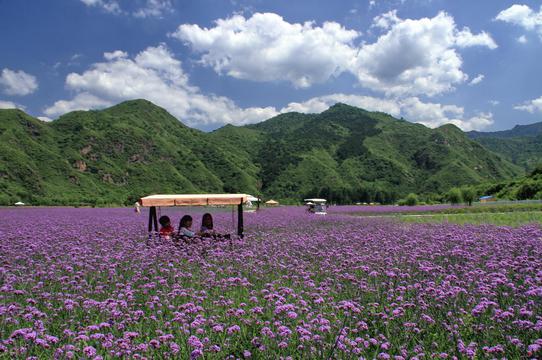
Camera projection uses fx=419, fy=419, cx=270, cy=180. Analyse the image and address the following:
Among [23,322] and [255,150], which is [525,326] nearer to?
[23,322]

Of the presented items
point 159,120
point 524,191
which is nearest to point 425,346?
point 524,191

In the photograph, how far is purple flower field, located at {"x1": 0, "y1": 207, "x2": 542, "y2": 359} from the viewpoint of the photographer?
12.4 feet

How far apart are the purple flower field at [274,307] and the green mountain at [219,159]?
184ft

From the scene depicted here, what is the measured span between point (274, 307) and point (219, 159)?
129439mm

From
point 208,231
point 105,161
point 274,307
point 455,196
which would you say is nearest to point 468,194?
point 455,196

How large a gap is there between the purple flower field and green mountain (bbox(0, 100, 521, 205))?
184 ft

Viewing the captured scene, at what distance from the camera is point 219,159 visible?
133 m

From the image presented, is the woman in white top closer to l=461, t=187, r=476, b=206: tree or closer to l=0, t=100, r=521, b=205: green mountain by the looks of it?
l=0, t=100, r=521, b=205: green mountain

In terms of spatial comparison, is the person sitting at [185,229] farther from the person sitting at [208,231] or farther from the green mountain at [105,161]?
the green mountain at [105,161]

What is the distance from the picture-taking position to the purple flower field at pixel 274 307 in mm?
3793

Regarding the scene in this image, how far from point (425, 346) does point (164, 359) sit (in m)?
2.50

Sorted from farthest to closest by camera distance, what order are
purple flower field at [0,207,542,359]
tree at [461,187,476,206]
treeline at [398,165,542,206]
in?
tree at [461,187,476,206] < treeline at [398,165,542,206] < purple flower field at [0,207,542,359]

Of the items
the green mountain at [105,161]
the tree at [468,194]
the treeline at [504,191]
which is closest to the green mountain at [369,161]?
the green mountain at [105,161]

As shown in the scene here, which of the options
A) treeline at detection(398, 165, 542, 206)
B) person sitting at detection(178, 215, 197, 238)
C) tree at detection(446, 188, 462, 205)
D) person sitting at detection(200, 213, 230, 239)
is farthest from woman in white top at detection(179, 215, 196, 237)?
tree at detection(446, 188, 462, 205)
